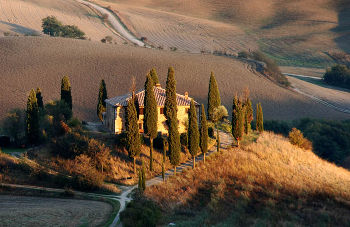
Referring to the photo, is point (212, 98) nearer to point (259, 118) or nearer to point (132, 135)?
point (259, 118)

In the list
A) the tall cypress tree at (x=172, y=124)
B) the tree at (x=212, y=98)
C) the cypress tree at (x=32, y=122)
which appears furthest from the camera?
the tree at (x=212, y=98)

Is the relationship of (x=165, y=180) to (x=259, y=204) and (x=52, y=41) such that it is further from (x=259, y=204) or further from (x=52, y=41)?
(x=52, y=41)

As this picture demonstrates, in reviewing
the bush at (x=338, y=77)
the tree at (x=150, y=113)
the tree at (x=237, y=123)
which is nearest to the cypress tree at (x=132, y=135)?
the tree at (x=150, y=113)

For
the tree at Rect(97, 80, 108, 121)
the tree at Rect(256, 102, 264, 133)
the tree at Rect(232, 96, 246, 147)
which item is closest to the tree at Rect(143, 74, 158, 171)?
the tree at Rect(232, 96, 246, 147)

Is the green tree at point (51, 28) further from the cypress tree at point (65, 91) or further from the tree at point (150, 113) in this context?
the tree at point (150, 113)

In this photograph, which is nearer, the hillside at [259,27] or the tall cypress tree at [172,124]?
the tall cypress tree at [172,124]

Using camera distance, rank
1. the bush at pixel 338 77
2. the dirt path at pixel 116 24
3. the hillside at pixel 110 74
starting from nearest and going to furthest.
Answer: the hillside at pixel 110 74, the bush at pixel 338 77, the dirt path at pixel 116 24

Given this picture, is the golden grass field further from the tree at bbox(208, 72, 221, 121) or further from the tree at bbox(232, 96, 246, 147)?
the tree at bbox(208, 72, 221, 121)
